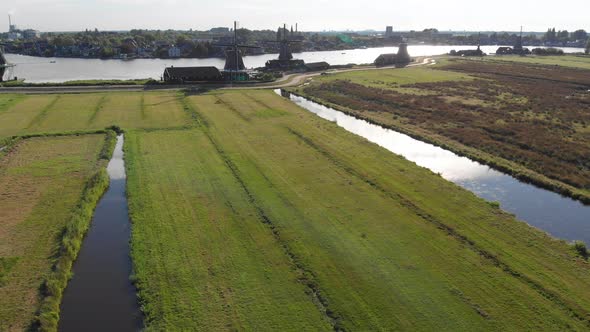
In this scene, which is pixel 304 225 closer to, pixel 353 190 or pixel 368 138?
pixel 353 190

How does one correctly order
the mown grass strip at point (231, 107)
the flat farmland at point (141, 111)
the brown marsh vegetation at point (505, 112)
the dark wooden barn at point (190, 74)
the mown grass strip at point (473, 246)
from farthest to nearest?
the dark wooden barn at point (190, 74) < the mown grass strip at point (231, 107) < the flat farmland at point (141, 111) < the brown marsh vegetation at point (505, 112) < the mown grass strip at point (473, 246)

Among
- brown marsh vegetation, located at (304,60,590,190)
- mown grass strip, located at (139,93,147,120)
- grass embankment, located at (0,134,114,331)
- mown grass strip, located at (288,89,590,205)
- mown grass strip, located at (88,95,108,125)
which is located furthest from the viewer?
mown grass strip, located at (139,93,147,120)

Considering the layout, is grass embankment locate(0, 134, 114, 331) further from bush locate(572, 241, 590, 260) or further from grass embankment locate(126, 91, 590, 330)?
bush locate(572, 241, 590, 260)

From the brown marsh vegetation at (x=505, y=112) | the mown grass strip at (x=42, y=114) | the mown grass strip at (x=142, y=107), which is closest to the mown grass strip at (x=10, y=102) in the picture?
the mown grass strip at (x=42, y=114)

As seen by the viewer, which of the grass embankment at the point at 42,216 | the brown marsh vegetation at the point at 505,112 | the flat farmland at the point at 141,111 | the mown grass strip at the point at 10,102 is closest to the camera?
the grass embankment at the point at 42,216

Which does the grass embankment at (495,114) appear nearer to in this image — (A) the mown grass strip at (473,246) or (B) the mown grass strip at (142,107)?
(A) the mown grass strip at (473,246)

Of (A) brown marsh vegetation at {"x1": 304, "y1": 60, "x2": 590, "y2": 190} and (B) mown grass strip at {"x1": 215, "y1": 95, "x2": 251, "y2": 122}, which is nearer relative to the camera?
(A) brown marsh vegetation at {"x1": 304, "y1": 60, "x2": 590, "y2": 190}

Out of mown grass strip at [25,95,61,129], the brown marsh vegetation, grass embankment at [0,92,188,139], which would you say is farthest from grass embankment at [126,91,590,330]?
mown grass strip at [25,95,61,129]

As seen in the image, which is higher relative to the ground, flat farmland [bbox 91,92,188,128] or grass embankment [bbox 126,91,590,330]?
flat farmland [bbox 91,92,188,128]
